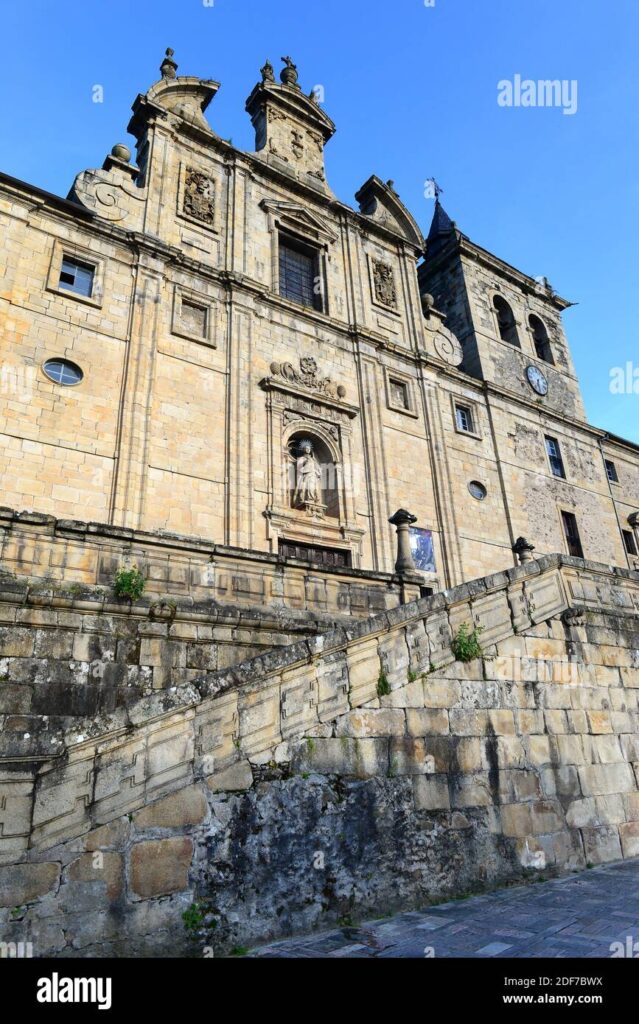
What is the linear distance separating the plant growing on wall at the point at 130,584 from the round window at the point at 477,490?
13850 millimetres

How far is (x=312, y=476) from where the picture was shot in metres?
15.4

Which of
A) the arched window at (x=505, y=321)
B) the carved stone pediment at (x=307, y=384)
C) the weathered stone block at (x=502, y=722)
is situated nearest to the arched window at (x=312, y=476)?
the carved stone pediment at (x=307, y=384)

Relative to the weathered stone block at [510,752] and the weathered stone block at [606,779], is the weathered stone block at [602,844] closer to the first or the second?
the weathered stone block at [606,779]

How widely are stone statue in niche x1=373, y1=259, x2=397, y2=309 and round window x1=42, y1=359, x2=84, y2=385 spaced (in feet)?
35.1

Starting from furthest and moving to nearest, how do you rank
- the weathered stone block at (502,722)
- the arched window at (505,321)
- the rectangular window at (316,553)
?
the arched window at (505,321)
the rectangular window at (316,553)
the weathered stone block at (502,722)

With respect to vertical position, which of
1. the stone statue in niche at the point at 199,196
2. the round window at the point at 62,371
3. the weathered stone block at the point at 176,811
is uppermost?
the stone statue in niche at the point at 199,196

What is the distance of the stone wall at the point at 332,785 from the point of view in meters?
4.04

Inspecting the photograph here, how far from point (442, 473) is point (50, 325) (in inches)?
443

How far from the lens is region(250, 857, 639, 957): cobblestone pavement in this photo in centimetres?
407

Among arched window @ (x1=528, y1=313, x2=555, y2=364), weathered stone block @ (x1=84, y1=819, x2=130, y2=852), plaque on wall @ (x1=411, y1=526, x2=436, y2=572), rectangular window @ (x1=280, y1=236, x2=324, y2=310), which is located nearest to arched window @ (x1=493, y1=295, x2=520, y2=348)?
arched window @ (x1=528, y1=313, x2=555, y2=364)

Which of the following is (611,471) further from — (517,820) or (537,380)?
(517,820)

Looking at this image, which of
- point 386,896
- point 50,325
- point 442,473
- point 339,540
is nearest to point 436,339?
point 442,473

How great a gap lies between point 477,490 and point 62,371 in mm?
12545

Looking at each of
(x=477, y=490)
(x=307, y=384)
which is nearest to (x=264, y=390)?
(x=307, y=384)
